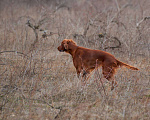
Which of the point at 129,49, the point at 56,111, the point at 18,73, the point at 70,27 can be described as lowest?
the point at 56,111

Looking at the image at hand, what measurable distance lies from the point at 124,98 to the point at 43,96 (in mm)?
1372

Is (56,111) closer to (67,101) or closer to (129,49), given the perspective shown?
(67,101)

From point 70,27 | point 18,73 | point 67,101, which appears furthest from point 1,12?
point 67,101

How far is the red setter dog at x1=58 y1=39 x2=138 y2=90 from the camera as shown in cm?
455

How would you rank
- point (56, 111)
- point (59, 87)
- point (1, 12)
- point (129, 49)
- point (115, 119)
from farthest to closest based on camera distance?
point (1, 12), point (129, 49), point (59, 87), point (56, 111), point (115, 119)

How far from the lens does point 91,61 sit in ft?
15.9

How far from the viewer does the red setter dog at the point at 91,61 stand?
455cm

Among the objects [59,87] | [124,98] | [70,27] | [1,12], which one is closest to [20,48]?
[70,27]

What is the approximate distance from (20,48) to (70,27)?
2082mm

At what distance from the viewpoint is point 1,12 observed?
40.9ft

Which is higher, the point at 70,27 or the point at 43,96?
the point at 70,27

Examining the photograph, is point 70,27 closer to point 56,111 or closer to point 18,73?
point 18,73

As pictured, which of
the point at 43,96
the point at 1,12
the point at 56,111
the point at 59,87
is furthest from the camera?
the point at 1,12

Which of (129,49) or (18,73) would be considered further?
(129,49)
